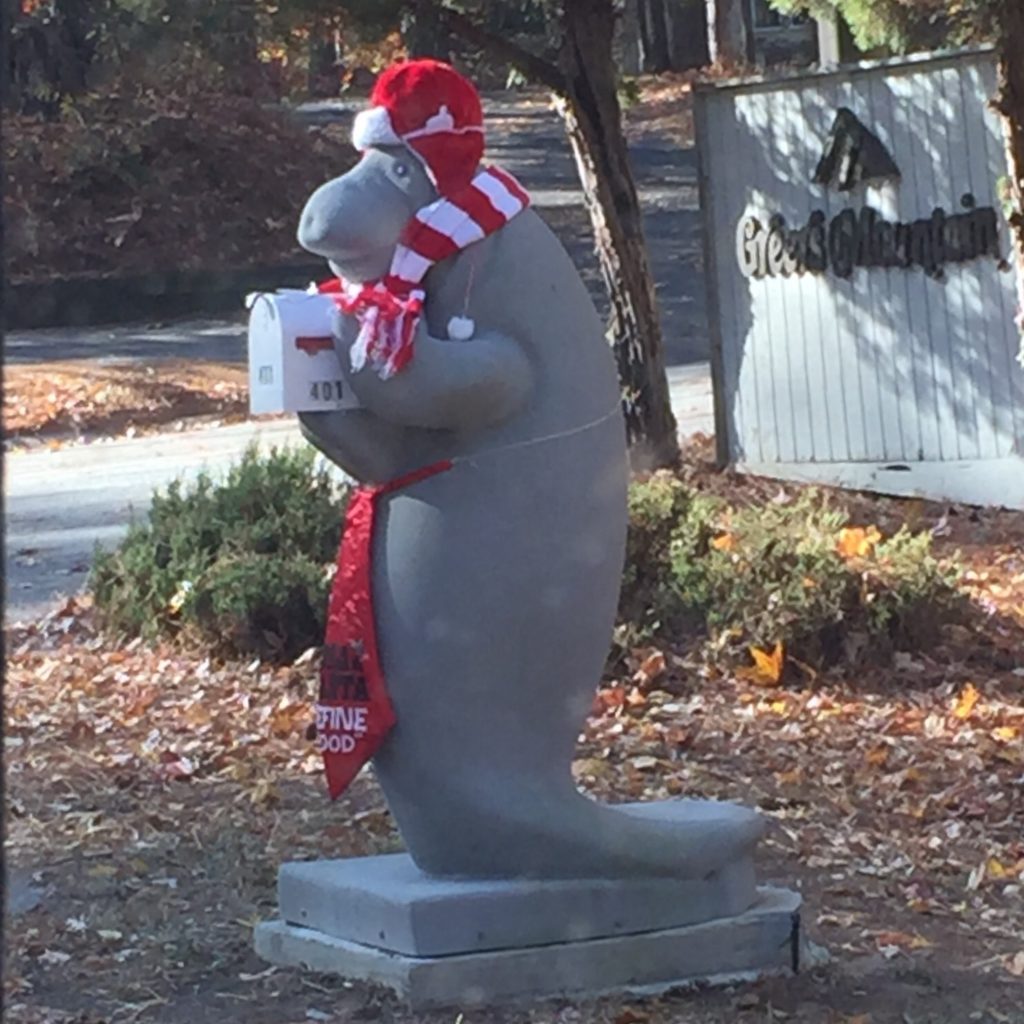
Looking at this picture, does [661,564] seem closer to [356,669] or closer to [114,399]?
[356,669]

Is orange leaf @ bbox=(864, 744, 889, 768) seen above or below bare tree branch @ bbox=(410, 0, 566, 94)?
below

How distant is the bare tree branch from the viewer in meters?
9.83

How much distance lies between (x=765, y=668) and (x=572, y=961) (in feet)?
9.87

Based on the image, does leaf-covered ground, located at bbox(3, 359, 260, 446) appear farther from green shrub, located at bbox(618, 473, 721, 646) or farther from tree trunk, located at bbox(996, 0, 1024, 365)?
green shrub, located at bbox(618, 473, 721, 646)

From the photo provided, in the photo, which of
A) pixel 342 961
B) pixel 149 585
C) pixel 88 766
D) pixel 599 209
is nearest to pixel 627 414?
pixel 599 209

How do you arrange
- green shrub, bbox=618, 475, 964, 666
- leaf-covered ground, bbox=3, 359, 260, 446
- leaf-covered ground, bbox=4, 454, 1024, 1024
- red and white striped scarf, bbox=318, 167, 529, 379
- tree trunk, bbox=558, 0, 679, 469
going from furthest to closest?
leaf-covered ground, bbox=3, 359, 260, 446 → tree trunk, bbox=558, 0, 679, 469 → green shrub, bbox=618, 475, 964, 666 → leaf-covered ground, bbox=4, 454, 1024, 1024 → red and white striped scarf, bbox=318, 167, 529, 379

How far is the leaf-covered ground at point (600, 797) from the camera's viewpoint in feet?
14.7

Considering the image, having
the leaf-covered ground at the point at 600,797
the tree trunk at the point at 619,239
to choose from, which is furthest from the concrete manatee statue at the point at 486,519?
the tree trunk at the point at 619,239

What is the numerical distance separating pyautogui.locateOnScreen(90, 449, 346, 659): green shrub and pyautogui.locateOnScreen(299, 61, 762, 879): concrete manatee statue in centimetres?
326

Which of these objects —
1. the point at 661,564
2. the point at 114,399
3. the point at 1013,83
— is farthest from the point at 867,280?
the point at 114,399

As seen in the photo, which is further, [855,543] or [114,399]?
[114,399]

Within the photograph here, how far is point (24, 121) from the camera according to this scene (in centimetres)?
2691

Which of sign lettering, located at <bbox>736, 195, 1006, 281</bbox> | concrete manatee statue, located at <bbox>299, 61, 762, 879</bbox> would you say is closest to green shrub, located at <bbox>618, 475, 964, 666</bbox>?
sign lettering, located at <bbox>736, 195, 1006, 281</bbox>

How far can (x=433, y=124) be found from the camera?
4.25 m
